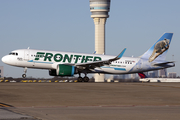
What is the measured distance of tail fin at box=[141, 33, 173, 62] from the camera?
178ft

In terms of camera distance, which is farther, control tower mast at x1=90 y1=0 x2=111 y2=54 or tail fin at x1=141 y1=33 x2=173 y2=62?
control tower mast at x1=90 y1=0 x2=111 y2=54

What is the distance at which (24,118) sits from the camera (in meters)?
12.5

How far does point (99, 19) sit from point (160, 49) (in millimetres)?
92849

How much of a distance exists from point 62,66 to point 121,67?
10546 mm

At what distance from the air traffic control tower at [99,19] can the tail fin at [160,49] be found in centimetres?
8899

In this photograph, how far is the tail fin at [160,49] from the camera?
54344mm

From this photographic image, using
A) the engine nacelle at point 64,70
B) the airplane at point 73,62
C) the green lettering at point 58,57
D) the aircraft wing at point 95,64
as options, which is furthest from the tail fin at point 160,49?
the green lettering at point 58,57

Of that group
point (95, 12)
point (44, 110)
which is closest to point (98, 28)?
point (95, 12)

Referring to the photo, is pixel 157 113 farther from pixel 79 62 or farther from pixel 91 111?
pixel 79 62

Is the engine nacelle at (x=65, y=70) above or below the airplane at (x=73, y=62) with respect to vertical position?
below

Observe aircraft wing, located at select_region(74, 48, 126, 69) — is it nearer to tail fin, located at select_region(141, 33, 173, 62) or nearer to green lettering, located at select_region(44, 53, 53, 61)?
green lettering, located at select_region(44, 53, 53, 61)

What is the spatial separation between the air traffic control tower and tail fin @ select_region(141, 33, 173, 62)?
88992 millimetres

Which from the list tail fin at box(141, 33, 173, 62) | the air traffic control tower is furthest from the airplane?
the air traffic control tower

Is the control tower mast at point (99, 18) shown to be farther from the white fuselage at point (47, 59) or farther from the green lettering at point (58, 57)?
the green lettering at point (58, 57)
